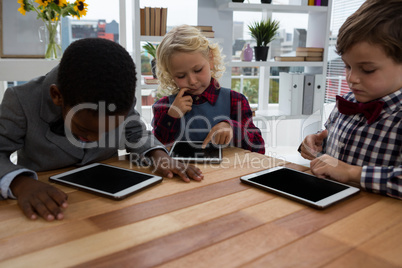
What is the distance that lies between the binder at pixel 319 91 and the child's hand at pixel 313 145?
6.02ft

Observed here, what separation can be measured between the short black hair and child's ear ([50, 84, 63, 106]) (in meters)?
0.02

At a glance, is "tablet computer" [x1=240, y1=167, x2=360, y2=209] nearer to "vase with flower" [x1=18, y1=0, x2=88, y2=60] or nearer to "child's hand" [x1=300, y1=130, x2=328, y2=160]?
"child's hand" [x1=300, y1=130, x2=328, y2=160]

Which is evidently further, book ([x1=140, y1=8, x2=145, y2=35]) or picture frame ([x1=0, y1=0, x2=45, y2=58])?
book ([x1=140, y1=8, x2=145, y2=35])

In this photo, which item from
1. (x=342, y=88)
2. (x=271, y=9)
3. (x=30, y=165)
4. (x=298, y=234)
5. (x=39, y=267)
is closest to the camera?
(x=39, y=267)

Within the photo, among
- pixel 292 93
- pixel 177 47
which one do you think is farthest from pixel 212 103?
pixel 292 93

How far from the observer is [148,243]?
656 millimetres

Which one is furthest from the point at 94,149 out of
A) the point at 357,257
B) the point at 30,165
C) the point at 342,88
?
the point at 342,88

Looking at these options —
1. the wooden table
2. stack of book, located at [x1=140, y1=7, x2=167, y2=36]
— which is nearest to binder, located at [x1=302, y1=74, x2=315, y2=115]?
stack of book, located at [x1=140, y1=7, x2=167, y2=36]

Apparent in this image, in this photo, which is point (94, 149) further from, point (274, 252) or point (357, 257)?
point (357, 257)

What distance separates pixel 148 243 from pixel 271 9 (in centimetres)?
265

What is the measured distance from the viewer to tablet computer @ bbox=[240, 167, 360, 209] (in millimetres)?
851

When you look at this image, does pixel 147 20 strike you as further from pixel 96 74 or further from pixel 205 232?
pixel 205 232

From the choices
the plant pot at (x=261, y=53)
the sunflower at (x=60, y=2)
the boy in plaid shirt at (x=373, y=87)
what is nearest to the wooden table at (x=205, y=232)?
the boy in plaid shirt at (x=373, y=87)

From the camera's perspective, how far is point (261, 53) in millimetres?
2975
